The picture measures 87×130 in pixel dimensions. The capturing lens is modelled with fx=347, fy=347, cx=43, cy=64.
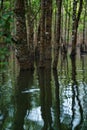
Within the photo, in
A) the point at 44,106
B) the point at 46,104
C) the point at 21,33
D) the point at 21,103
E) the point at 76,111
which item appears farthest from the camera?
the point at 21,33

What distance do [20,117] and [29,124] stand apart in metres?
0.47

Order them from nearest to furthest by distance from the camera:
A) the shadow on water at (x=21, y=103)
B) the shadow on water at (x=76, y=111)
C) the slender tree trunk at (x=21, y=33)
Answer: the shadow on water at (x=76, y=111), the shadow on water at (x=21, y=103), the slender tree trunk at (x=21, y=33)

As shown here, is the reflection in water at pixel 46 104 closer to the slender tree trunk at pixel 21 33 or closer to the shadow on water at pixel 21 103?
the shadow on water at pixel 21 103

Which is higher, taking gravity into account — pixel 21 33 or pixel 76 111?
pixel 21 33

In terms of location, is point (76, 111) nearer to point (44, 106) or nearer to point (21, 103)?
point (44, 106)

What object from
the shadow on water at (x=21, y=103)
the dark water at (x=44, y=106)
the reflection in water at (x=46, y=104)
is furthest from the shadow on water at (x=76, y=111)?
the shadow on water at (x=21, y=103)

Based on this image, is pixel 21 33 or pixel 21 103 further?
pixel 21 33

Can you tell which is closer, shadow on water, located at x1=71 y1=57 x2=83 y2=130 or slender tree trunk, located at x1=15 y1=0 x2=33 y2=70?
shadow on water, located at x1=71 y1=57 x2=83 y2=130

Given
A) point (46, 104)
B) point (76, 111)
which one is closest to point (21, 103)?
point (46, 104)

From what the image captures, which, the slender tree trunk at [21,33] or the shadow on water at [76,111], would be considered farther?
the slender tree trunk at [21,33]

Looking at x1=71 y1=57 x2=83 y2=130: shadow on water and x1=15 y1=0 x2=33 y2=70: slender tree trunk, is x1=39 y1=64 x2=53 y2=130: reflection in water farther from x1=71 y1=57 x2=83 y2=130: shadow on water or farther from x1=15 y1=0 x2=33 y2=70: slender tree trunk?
x1=15 y1=0 x2=33 y2=70: slender tree trunk

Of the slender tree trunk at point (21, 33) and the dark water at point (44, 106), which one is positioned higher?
the slender tree trunk at point (21, 33)

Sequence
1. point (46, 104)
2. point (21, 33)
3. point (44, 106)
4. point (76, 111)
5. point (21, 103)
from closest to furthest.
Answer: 1. point (76, 111)
2. point (44, 106)
3. point (46, 104)
4. point (21, 103)
5. point (21, 33)

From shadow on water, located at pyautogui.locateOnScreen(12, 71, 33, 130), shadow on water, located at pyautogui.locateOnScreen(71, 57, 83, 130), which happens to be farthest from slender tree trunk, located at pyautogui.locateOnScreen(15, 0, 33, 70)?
shadow on water, located at pyautogui.locateOnScreen(71, 57, 83, 130)
